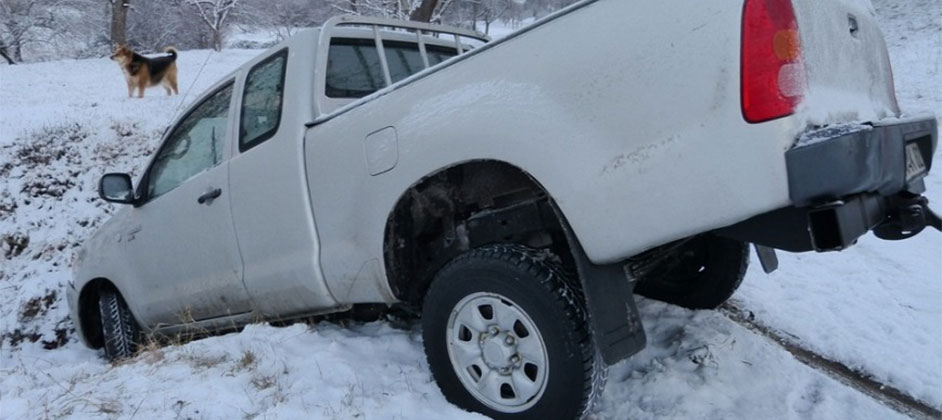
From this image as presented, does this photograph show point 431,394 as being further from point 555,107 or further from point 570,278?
point 555,107

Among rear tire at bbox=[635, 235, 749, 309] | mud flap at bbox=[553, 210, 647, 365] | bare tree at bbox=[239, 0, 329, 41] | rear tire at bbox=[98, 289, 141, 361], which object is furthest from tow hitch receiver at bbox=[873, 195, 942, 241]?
bare tree at bbox=[239, 0, 329, 41]

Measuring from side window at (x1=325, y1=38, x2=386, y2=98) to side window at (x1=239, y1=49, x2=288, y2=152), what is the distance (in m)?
0.26

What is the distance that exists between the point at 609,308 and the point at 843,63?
3.63 ft

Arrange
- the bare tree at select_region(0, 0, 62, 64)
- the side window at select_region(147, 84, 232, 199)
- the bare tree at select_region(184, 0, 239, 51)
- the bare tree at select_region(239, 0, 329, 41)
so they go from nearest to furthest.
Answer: the side window at select_region(147, 84, 232, 199)
the bare tree at select_region(0, 0, 62, 64)
the bare tree at select_region(184, 0, 239, 51)
the bare tree at select_region(239, 0, 329, 41)

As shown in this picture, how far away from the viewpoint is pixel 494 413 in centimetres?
216

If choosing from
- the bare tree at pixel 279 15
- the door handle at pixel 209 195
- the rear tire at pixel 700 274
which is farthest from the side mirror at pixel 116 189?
the bare tree at pixel 279 15

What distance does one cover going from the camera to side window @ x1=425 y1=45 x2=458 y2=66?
3.66 m

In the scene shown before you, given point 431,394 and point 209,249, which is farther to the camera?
point 209,249

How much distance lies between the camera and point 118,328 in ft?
14.0

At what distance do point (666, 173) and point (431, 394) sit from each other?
53.2 inches

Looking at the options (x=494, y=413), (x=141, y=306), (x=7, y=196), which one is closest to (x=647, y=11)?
(x=494, y=413)

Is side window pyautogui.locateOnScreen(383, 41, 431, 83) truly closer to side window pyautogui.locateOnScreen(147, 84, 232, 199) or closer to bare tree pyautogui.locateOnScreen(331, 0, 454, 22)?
side window pyautogui.locateOnScreen(147, 84, 232, 199)

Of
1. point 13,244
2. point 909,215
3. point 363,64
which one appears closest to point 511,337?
point 909,215

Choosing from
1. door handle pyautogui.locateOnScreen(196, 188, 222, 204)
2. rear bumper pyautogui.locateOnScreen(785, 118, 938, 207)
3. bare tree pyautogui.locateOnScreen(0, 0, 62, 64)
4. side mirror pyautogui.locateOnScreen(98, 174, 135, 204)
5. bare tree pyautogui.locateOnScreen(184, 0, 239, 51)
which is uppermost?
bare tree pyautogui.locateOnScreen(0, 0, 62, 64)
